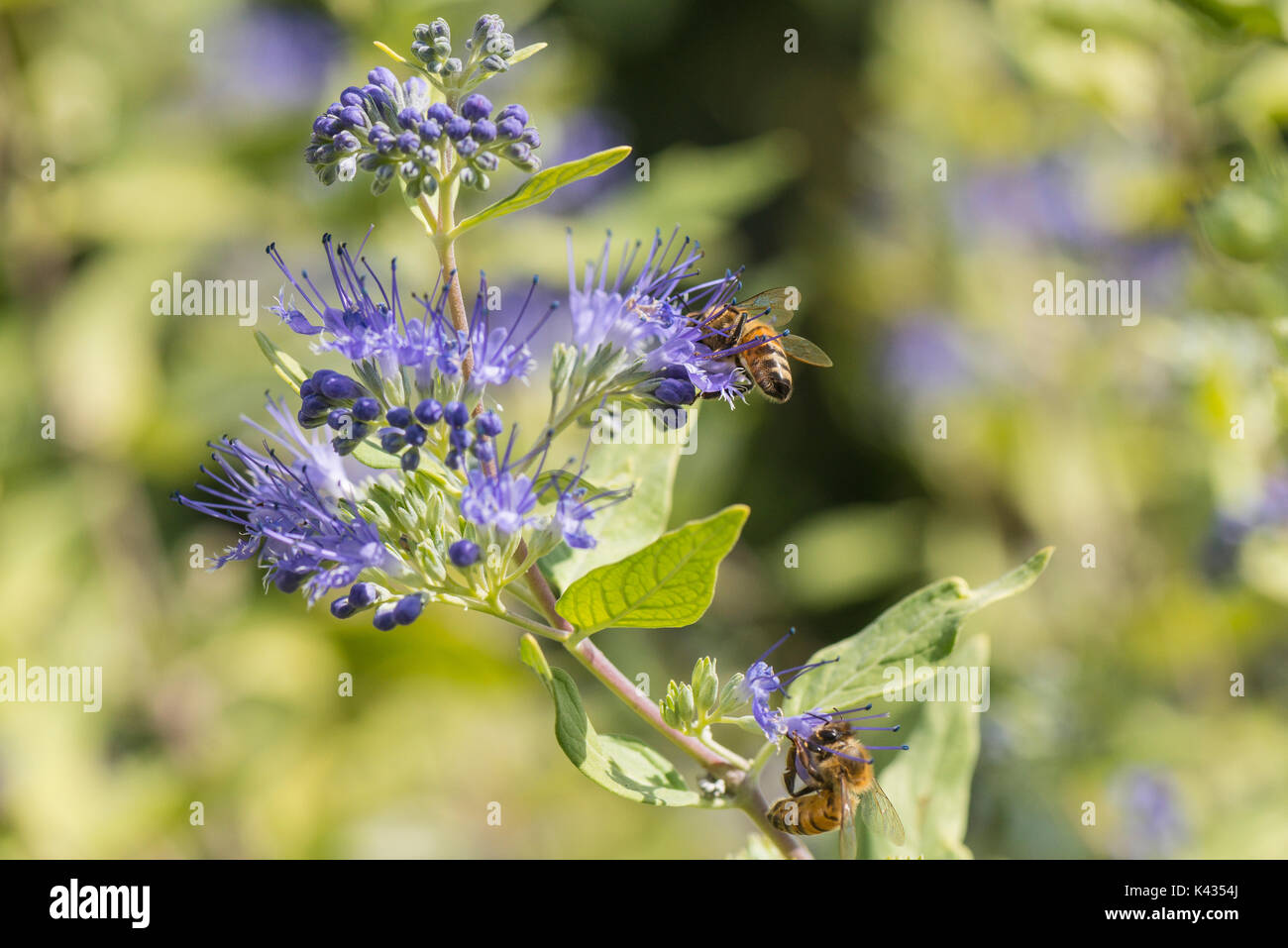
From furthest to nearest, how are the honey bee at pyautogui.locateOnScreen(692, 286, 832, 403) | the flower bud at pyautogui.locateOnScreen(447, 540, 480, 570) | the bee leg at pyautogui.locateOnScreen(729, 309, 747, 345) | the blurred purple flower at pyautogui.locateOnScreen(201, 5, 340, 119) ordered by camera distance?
the blurred purple flower at pyautogui.locateOnScreen(201, 5, 340, 119) < the honey bee at pyautogui.locateOnScreen(692, 286, 832, 403) < the bee leg at pyautogui.locateOnScreen(729, 309, 747, 345) < the flower bud at pyautogui.locateOnScreen(447, 540, 480, 570)

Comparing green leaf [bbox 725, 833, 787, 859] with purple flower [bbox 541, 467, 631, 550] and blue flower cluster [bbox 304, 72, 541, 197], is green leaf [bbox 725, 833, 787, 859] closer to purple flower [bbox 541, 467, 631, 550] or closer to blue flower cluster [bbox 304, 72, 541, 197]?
purple flower [bbox 541, 467, 631, 550]

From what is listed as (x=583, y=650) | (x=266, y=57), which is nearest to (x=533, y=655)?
(x=583, y=650)

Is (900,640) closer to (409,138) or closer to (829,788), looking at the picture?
(829,788)

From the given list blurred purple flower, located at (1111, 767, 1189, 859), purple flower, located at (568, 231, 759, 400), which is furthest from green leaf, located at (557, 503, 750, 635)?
blurred purple flower, located at (1111, 767, 1189, 859)

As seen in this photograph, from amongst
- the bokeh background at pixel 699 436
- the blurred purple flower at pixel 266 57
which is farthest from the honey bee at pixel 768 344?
the blurred purple flower at pixel 266 57
